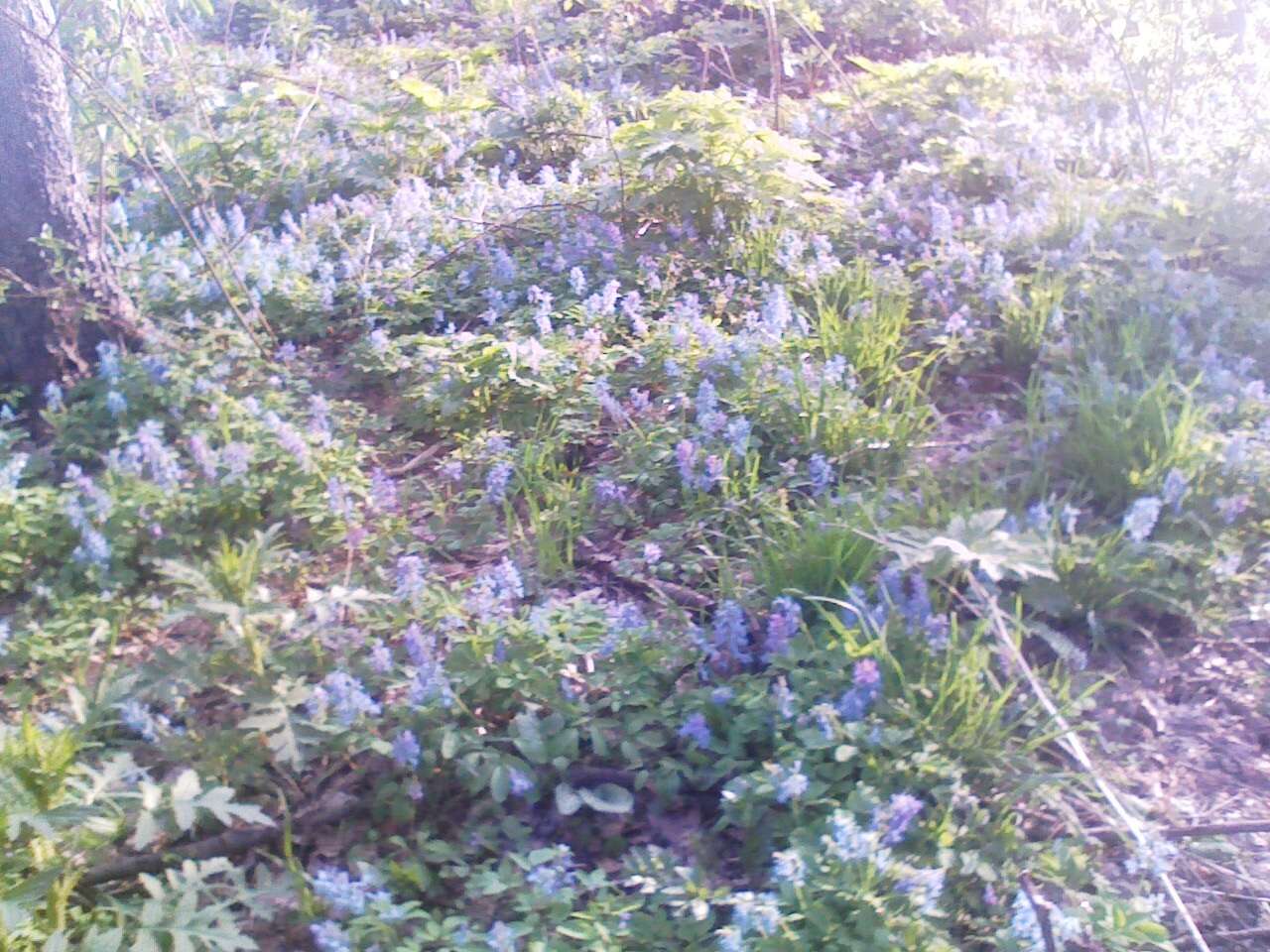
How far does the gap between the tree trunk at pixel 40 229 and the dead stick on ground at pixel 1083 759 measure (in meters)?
3.04

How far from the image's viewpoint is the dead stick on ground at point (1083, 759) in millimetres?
2154

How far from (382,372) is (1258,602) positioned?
111 inches

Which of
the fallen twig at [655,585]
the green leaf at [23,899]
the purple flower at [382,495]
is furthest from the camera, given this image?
the purple flower at [382,495]

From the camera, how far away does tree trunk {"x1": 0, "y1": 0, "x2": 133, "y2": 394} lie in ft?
12.6

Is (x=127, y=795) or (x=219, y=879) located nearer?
(x=127, y=795)

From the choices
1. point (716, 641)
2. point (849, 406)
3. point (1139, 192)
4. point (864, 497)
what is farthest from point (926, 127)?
point (716, 641)

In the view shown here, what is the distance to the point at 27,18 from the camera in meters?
3.73

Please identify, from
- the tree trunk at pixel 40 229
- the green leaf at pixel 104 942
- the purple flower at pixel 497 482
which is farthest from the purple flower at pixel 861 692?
the tree trunk at pixel 40 229

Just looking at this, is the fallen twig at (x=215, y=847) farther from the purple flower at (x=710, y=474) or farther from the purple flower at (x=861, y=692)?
the purple flower at (x=710, y=474)

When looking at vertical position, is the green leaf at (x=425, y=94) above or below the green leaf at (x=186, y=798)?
above

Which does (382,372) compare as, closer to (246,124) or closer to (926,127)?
(246,124)

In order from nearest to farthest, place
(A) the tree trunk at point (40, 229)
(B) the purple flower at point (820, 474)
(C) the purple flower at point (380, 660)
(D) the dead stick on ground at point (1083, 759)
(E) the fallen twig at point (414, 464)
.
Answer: (D) the dead stick on ground at point (1083, 759), (C) the purple flower at point (380, 660), (B) the purple flower at point (820, 474), (E) the fallen twig at point (414, 464), (A) the tree trunk at point (40, 229)

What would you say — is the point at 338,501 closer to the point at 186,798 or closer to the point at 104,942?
the point at 186,798

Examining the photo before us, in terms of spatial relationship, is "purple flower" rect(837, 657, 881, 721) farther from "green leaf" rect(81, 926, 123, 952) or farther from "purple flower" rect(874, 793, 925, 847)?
"green leaf" rect(81, 926, 123, 952)
